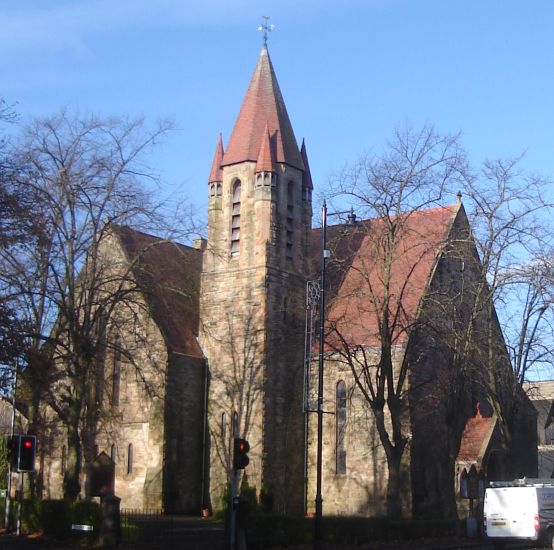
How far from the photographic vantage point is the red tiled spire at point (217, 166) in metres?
41.4

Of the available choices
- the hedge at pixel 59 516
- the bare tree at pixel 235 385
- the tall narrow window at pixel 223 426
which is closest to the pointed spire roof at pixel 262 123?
the bare tree at pixel 235 385

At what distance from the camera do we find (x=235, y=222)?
40531 mm

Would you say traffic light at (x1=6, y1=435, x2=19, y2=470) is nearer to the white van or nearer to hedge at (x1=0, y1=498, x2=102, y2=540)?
hedge at (x1=0, y1=498, x2=102, y2=540)

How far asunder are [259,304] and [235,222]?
163 inches

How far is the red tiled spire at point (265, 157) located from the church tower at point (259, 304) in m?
0.04

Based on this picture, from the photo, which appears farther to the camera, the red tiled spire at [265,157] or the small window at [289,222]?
the small window at [289,222]

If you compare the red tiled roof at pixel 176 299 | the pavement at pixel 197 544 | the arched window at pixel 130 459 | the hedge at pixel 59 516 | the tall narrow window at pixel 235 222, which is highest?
the tall narrow window at pixel 235 222

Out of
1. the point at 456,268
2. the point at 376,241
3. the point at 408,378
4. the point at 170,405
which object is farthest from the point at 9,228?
the point at 456,268

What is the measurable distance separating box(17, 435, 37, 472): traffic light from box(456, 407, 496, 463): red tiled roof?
20983 mm

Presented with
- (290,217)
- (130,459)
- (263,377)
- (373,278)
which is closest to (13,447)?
(130,459)

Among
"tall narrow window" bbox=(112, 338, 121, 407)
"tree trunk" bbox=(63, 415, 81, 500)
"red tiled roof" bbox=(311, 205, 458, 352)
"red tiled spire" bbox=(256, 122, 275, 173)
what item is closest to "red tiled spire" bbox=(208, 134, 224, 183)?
"red tiled spire" bbox=(256, 122, 275, 173)

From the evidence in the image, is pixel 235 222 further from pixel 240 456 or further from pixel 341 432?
pixel 240 456

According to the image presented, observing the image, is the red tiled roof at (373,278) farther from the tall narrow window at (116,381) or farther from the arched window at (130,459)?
the arched window at (130,459)

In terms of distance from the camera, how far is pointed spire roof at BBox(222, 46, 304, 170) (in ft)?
134
